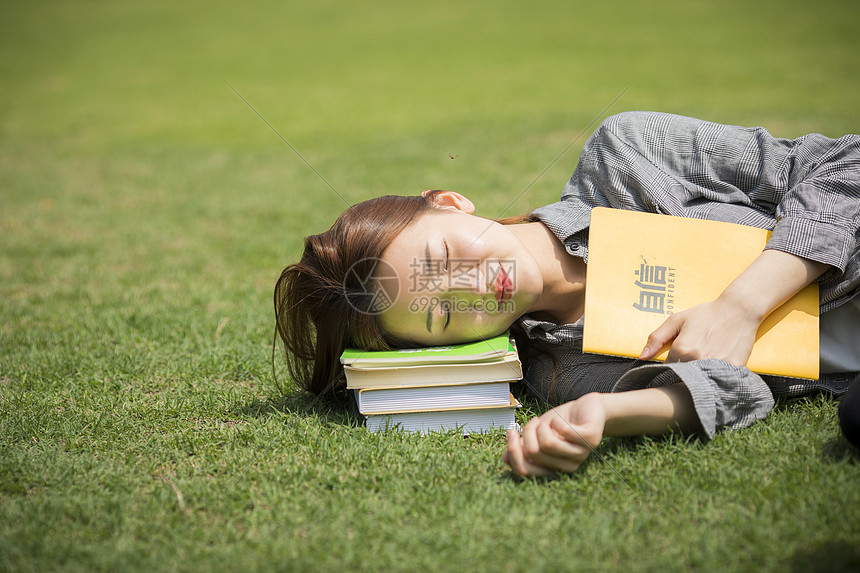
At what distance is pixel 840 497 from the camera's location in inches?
76.7

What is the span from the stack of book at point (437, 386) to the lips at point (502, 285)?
7.1 inches

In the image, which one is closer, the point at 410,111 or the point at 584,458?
the point at 584,458

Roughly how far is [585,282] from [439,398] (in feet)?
2.62

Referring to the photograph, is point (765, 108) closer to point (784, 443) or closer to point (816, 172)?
point (816, 172)

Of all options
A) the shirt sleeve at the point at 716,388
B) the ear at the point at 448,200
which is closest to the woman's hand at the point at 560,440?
the shirt sleeve at the point at 716,388

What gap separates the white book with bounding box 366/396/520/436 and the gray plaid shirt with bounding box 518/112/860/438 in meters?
0.31

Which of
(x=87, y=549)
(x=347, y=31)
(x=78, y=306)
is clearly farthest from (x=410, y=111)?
(x=347, y=31)

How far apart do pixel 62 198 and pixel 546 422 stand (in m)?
7.06

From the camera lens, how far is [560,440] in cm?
213

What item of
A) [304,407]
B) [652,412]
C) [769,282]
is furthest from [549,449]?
[304,407]

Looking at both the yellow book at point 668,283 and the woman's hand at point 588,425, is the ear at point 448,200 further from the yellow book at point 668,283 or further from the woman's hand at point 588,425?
the woman's hand at point 588,425

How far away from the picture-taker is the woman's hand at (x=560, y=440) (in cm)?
212

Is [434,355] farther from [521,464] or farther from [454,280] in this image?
[521,464]

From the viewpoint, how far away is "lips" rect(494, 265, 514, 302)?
2.61 meters
